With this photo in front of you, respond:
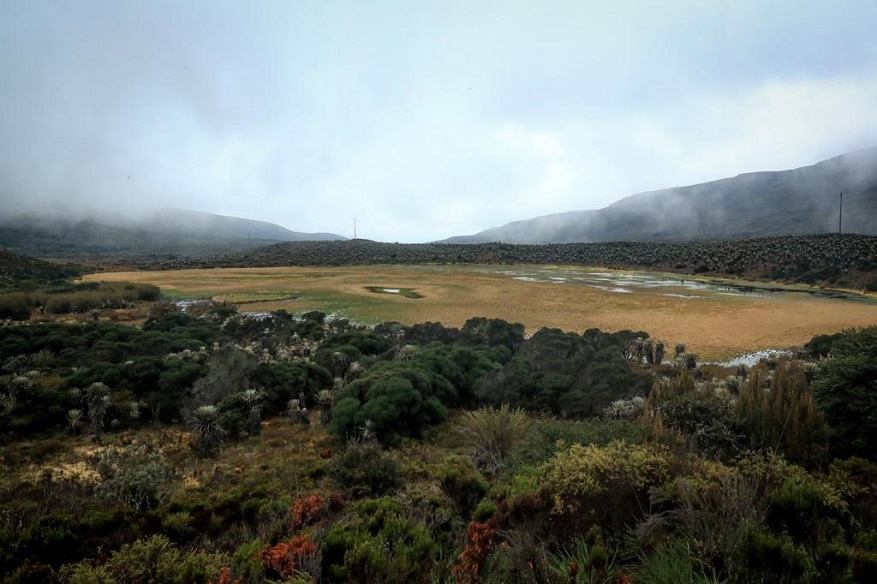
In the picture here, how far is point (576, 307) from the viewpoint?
34.1 meters

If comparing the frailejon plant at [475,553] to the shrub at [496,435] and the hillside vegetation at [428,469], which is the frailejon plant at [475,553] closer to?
the hillside vegetation at [428,469]

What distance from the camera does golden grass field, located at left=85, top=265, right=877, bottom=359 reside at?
2547cm

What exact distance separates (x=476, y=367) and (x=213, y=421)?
28.7 ft

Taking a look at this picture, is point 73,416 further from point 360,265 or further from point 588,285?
point 360,265

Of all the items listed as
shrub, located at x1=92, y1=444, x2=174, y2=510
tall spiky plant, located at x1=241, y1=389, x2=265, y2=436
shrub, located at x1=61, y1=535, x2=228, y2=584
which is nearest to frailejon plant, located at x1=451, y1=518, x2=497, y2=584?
shrub, located at x1=61, y1=535, x2=228, y2=584

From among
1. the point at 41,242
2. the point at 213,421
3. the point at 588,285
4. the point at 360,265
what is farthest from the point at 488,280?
the point at 41,242

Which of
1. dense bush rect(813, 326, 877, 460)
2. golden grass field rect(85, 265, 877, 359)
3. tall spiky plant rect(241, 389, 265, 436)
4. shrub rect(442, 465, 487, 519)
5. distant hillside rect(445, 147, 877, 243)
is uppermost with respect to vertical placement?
distant hillside rect(445, 147, 877, 243)

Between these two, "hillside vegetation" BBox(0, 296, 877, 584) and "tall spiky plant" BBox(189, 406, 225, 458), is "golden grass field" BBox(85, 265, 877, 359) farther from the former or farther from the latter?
"tall spiky plant" BBox(189, 406, 225, 458)

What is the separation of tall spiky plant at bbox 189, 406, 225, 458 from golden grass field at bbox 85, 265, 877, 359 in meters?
18.3

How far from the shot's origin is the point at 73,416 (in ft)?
39.8

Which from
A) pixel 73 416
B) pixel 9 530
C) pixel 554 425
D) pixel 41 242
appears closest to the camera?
pixel 9 530

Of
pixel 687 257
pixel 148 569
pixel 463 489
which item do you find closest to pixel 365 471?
pixel 463 489

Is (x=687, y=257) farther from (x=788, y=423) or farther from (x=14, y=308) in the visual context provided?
(x=14, y=308)

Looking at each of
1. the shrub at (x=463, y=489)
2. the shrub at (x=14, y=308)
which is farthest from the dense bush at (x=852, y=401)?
the shrub at (x=14, y=308)
